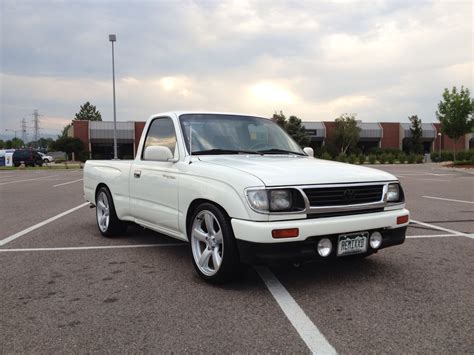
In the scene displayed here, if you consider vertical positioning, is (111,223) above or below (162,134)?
below

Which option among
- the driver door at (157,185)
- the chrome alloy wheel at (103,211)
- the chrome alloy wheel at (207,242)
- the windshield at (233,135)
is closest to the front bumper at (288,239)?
the chrome alloy wheel at (207,242)

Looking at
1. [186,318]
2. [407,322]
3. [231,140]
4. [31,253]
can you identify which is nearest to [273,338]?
[186,318]

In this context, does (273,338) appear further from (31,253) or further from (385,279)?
(31,253)

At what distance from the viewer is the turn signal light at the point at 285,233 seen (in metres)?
3.71

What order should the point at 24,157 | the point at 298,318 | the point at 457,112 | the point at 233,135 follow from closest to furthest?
the point at 298,318, the point at 233,135, the point at 457,112, the point at 24,157

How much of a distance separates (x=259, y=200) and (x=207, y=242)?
0.83 m

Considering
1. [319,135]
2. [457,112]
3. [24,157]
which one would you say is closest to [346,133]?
[319,135]

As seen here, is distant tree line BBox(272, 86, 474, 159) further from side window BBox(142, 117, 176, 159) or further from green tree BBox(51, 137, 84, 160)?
side window BBox(142, 117, 176, 159)

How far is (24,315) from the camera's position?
3.57 m

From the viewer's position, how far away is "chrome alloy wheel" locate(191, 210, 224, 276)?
4184 mm

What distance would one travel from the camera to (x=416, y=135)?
6347cm

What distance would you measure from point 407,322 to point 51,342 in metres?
2.58

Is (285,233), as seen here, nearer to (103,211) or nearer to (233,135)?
(233,135)

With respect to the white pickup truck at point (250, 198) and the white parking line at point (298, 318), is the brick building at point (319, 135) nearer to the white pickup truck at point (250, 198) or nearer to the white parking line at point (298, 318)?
the white pickup truck at point (250, 198)
